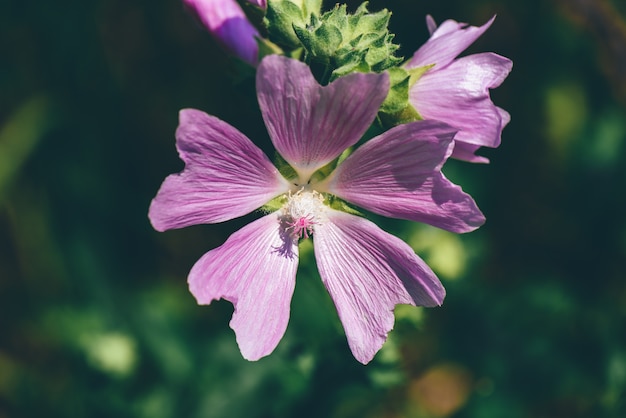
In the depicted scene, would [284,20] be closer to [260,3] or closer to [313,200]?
[260,3]

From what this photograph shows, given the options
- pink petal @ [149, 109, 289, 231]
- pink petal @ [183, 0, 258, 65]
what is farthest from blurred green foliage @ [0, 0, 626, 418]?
pink petal @ [149, 109, 289, 231]

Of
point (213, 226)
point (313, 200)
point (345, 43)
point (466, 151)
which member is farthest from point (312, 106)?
point (213, 226)

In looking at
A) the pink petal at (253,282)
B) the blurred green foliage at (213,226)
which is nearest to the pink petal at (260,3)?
the pink petal at (253,282)

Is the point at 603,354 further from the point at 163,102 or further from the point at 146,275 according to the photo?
the point at 163,102

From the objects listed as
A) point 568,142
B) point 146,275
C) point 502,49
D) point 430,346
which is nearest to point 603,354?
point 430,346

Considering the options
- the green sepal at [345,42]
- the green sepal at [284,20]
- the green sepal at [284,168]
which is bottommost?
the green sepal at [284,168]

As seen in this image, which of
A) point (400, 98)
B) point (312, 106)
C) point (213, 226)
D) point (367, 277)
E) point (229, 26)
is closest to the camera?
point (312, 106)

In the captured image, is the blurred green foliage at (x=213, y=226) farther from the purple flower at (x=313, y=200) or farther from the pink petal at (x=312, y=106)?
the pink petal at (x=312, y=106)
